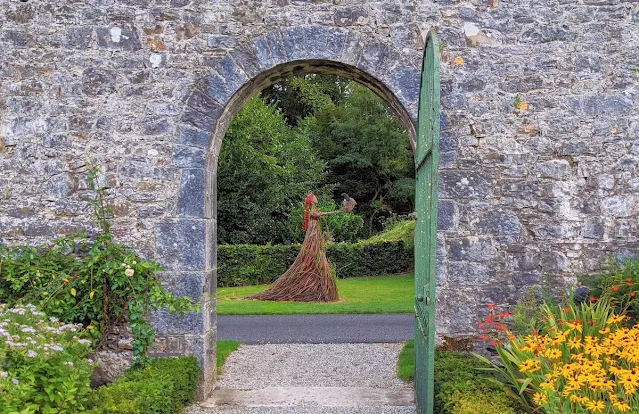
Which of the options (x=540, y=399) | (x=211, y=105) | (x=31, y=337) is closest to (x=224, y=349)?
(x=211, y=105)

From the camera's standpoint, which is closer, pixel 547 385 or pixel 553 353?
pixel 547 385

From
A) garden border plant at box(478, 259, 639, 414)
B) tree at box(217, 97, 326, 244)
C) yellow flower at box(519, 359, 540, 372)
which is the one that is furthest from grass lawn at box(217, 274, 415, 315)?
yellow flower at box(519, 359, 540, 372)

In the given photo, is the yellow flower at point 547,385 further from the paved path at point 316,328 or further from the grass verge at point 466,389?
the paved path at point 316,328

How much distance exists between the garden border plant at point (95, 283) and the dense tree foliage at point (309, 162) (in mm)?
10673

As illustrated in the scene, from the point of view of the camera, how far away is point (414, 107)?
4.72 metres

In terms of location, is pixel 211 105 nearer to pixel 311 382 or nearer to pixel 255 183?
pixel 311 382

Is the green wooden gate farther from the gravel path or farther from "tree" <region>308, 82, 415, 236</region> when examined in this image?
"tree" <region>308, 82, 415, 236</region>

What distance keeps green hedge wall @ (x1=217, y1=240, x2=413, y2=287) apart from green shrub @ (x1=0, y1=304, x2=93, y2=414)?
10.2 m

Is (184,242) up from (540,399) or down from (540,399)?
up

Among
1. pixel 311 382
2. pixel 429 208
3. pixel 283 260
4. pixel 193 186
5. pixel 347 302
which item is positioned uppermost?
pixel 193 186

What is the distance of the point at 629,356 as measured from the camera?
341cm

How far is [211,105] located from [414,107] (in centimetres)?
155

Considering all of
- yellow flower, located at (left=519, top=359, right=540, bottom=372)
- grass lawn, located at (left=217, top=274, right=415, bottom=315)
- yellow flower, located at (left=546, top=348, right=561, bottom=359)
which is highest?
yellow flower, located at (left=546, top=348, right=561, bottom=359)

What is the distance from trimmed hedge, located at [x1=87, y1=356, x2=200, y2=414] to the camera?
3.63 metres
